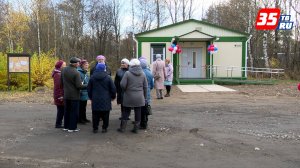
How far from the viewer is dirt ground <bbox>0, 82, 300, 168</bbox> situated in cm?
647

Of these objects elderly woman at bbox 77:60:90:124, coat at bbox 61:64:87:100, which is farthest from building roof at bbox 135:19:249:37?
coat at bbox 61:64:87:100

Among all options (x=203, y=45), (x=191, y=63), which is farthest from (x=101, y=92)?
(x=203, y=45)

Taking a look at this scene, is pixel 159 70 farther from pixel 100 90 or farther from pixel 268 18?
pixel 268 18

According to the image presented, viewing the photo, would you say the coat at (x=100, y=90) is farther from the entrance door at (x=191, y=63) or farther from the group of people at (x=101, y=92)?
the entrance door at (x=191, y=63)

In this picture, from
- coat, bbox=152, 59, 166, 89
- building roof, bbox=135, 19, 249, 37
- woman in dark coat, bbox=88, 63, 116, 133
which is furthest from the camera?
building roof, bbox=135, 19, 249, 37

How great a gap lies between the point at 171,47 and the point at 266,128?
15504mm

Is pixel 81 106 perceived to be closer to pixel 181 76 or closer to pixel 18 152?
pixel 18 152

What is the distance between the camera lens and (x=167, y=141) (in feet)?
26.3

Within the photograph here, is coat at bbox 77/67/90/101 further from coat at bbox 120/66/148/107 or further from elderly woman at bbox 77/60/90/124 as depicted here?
coat at bbox 120/66/148/107

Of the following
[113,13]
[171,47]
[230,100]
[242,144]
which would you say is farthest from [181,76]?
[113,13]

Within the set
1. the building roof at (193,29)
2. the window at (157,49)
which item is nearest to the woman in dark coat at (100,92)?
the window at (157,49)

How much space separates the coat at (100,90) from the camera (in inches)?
336

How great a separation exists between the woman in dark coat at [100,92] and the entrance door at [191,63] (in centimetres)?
1830

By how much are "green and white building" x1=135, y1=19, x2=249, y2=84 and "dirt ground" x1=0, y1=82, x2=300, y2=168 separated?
13.0 meters
